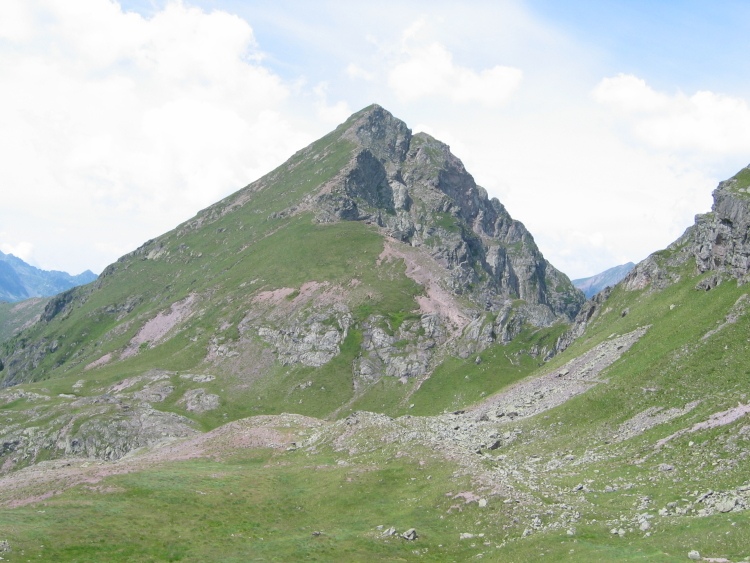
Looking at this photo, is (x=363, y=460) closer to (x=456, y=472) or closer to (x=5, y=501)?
(x=456, y=472)

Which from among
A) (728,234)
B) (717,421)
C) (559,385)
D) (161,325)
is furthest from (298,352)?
(717,421)

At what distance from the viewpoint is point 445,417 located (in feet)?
290

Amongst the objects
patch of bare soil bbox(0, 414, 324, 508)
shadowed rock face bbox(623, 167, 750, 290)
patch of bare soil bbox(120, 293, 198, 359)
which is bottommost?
patch of bare soil bbox(0, 414, 324, 508)

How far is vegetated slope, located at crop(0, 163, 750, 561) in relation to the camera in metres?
→ 41.8

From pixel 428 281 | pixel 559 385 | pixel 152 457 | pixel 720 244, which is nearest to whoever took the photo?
pixel 152 457

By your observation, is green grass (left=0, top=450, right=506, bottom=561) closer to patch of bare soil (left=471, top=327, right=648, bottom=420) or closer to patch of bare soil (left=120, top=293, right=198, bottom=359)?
patch of bare soil (left=471, top=327, right=648, bottom=420)

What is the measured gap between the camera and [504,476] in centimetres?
5391

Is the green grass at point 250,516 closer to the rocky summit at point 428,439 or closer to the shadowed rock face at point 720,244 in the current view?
the rocky summit at point 428,439

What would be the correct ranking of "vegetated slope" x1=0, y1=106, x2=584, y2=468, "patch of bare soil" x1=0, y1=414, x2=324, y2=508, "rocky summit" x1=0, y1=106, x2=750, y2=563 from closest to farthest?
"rocky summit" x1=0, y1=106, x2=750, y2=563 → "patch of bare soil" x1=0, y1=414, x2=324, y2=508 → "vegetated slope" x1=0, y1=106, x2=584, y2=468

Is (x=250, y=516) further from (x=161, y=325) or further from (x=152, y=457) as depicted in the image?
(x=161, y=325)

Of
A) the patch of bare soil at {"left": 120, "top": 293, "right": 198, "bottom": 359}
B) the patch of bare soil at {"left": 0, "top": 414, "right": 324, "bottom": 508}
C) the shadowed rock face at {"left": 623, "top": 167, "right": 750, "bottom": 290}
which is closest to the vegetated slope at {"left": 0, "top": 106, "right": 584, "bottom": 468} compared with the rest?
the patch of bare soil at {"left": 120, "top": 293, "right": 198, "bottom": 359}

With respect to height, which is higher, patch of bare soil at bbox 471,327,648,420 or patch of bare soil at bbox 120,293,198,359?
patch of bare soil at bbox 120,293,198,359

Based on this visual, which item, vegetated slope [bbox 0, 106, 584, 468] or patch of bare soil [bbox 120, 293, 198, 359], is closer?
vegetated slope [bbox 0, 106, 584, 468]

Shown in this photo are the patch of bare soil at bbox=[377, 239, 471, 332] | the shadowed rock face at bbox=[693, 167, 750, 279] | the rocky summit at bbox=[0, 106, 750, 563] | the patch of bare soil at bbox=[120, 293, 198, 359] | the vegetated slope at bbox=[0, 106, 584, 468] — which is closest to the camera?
the rocky summit at bbox=[0, 106, 750, 563]
